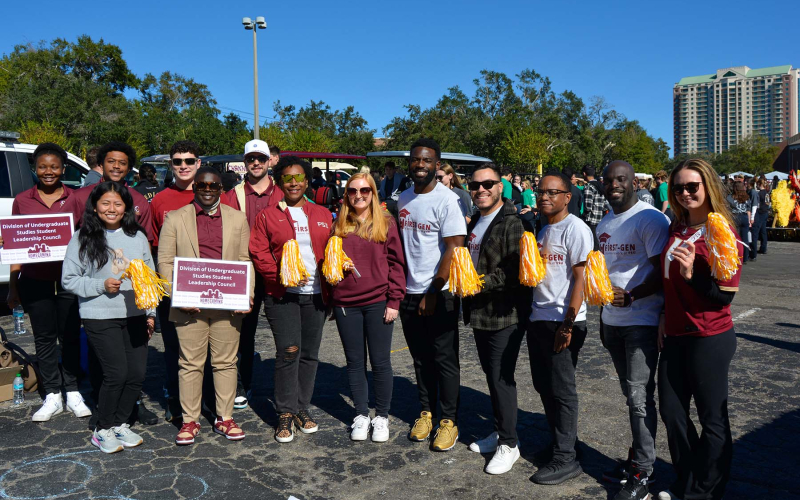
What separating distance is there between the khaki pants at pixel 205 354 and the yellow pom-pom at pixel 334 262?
0.81 m

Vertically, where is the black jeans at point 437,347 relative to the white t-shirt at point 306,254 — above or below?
below

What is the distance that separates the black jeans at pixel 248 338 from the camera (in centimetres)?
492

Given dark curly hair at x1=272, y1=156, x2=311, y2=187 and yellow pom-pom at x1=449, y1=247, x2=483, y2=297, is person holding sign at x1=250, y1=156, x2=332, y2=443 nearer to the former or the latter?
dark curly hair at x1=272, y1=156, x2=311, y2=187

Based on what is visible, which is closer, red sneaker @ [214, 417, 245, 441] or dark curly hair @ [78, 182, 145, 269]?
dark curly hair @ [78, 182, 145, 269]

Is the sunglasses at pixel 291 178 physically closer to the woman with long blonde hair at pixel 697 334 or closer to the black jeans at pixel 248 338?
the black jeans at pixel 248 338

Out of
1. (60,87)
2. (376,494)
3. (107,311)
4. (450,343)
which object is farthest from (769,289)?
(60,87)

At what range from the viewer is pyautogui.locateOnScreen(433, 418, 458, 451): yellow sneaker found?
169 inches

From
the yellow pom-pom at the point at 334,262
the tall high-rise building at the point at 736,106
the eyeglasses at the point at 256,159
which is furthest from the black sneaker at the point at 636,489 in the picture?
the tall high-rise building at the point at 736,106

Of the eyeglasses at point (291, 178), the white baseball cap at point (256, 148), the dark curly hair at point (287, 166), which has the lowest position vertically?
the eyeglasses at point (291, 178)

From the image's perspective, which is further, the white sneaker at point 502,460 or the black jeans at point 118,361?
the black jeans at point 118,361

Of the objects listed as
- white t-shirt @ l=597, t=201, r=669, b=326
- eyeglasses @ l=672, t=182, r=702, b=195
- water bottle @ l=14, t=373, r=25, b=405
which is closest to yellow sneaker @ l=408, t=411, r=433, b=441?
white t-shirt @ l=597, t=201, r=669, b=326

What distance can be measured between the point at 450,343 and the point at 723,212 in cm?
Answer: 192

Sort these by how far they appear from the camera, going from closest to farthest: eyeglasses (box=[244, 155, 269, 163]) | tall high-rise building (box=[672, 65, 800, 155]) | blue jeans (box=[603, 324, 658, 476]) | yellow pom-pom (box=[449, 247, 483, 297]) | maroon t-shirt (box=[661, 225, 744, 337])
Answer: maroon t-shirt (box=[661, 225, 744, 337])
blue jeans (box=[603, 324, 658, 476])
yellow pom-pom (box=[449, 247, 483, 297])
eyeglasses (box=[244, 155, 269, 163])
tall high-rise building (box=[672, 65, 800, 155])

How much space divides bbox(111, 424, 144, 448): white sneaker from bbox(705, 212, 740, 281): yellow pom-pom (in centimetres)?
381
